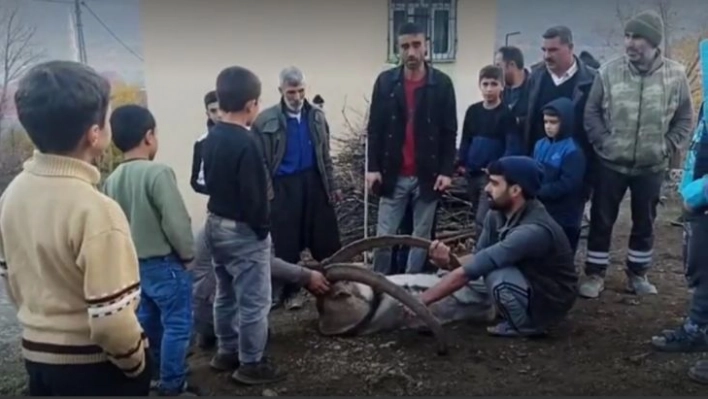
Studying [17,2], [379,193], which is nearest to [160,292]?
[17,2]

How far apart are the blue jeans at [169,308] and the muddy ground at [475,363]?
216 millimetres

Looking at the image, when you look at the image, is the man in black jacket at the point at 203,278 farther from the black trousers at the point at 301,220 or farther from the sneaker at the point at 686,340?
the sneaker at the point at 686,340

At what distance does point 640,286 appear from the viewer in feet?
13.6

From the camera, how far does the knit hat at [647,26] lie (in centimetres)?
371

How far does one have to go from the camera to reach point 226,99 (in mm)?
2900

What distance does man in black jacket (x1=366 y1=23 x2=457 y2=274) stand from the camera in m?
3.93

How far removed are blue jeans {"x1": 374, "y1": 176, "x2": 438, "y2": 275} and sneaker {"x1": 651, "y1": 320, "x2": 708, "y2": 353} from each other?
1.11 meters

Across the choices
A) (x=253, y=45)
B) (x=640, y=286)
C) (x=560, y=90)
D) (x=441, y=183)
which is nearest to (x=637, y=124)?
(x=560, y=90)

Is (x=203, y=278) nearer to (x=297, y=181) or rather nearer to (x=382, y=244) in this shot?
(x=382, y=244)

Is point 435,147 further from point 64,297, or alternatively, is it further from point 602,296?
point 64,297

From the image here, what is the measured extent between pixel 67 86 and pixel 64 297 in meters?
0.43

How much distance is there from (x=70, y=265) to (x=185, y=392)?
131 centimetres

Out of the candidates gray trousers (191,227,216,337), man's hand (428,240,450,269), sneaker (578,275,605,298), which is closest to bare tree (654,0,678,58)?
sneaker (578,275,605,298)

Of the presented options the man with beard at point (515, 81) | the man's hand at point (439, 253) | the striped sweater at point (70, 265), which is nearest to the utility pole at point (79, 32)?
the striped sweater at point (70, 265)
